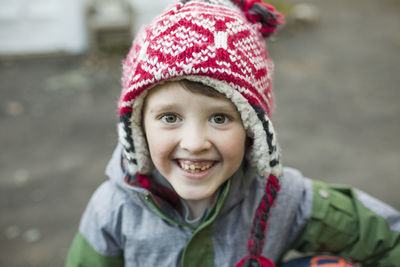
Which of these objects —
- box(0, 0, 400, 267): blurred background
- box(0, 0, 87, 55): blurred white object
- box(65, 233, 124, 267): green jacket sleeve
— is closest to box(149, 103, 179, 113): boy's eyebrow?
box(65, 233, 124, 267): green jacket sleeve

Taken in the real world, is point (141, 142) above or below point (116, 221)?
above

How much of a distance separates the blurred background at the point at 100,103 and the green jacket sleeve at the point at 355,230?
3.57ft

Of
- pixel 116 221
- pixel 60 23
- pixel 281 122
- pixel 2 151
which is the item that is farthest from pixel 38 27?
pixel 116 221

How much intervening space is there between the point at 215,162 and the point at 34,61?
4567 millimetres

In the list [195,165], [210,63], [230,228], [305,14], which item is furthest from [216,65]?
[305,14]

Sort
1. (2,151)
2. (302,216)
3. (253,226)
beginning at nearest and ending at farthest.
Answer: (253,226) < (302,216) < (2,151)

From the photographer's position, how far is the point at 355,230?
1685 millimetres

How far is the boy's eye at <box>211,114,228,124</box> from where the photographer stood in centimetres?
136

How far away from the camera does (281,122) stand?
419cm

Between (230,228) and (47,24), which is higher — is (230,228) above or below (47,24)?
below

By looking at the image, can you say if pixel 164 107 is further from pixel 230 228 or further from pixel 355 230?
pixel 355 230

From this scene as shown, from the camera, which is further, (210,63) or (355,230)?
(355,230)

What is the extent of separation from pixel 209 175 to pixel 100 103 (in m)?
3.28

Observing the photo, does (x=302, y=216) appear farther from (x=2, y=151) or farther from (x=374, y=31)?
(x=374, y=31)
